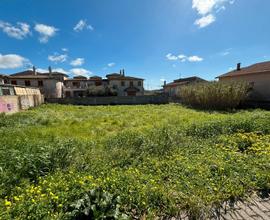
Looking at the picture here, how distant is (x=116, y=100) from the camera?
80.4 ft

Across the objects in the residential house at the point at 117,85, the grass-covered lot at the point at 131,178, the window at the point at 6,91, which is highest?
the residential house at the point at 117,85

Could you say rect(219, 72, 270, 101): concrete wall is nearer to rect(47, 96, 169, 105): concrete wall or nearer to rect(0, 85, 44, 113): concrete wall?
rect(47, 96, 169, 105): concrete wall

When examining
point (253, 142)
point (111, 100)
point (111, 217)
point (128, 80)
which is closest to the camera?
point (111, 217)

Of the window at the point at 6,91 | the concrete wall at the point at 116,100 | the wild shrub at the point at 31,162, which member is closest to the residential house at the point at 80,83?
the concrete wall at the point at 116,100

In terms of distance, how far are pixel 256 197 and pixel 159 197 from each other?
1.65 meters

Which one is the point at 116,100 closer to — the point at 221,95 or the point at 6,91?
the point at 6,91

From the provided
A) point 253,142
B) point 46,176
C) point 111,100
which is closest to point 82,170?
point 46,176

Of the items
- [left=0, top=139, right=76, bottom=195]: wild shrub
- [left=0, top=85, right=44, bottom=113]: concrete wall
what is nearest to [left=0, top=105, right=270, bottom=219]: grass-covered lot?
[left=0, top=139, right=76, bottom=195]: wild shrub

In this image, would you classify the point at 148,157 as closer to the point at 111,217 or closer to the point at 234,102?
the point at 111,217

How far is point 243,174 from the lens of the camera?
10.5 feet

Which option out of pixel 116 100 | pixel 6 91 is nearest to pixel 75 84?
pixel 116 100

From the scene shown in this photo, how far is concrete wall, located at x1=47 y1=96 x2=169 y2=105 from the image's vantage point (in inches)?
945

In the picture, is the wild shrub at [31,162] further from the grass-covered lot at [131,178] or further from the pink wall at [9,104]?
the pink wall at [9,104]

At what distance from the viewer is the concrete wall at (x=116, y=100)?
24016 millimetres
